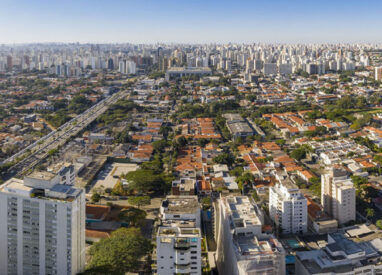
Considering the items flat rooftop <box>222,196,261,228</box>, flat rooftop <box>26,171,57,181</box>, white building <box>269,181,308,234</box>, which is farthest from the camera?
white building <box>269,181,308,234</box>

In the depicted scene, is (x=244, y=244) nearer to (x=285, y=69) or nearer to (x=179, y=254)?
(x=179, y=254)

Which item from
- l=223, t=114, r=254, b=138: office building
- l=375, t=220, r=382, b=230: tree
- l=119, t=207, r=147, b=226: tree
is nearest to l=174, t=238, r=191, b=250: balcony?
l=119, t=207, r=147, b=226: tree

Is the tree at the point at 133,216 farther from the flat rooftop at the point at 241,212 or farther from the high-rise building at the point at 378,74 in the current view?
the high-rise building at the point at 378,74

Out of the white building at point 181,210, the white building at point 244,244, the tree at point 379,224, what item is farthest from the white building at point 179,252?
the tree at point 379,224

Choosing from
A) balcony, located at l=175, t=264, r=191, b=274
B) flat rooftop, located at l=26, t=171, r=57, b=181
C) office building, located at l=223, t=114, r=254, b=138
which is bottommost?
balcony, located at l=175, t=264, r=191, b=274

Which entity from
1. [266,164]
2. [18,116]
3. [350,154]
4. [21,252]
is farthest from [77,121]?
[21,252]

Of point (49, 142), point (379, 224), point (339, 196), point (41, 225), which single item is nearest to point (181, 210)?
point (41, 225)

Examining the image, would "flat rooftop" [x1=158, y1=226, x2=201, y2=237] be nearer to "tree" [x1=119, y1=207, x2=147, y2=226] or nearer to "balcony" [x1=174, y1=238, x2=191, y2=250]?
"balcony" [x1=174, y1=238, x2=191, y2=250]

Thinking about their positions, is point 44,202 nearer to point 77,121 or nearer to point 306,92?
point 77,121
